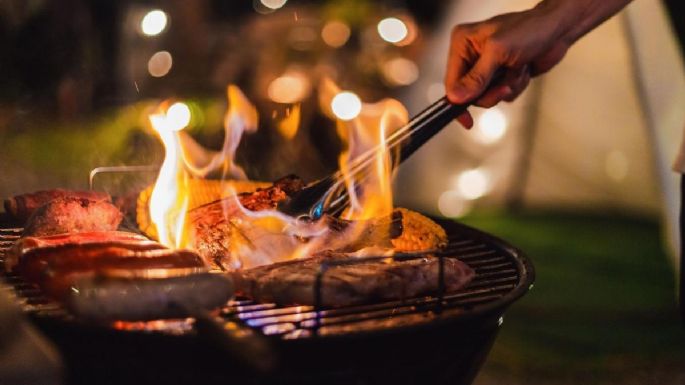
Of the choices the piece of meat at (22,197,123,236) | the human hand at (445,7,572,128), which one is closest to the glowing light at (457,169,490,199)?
the human hand at (445,7,572,128)

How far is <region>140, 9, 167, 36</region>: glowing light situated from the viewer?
10040 mm

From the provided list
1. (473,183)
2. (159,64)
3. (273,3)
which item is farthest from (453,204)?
(273,3)

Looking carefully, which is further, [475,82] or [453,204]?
[453,204]

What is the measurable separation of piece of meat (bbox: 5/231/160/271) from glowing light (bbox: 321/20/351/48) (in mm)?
6866

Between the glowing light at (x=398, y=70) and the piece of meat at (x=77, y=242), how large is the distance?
641 centimetres

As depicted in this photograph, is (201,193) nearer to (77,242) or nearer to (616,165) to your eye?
(77,242)

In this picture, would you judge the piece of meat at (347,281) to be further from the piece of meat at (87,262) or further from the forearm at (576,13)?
the forearm at (576,13)

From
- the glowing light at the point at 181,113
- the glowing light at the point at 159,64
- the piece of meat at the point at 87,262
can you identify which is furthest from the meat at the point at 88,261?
the glowing light at the point at 159,64

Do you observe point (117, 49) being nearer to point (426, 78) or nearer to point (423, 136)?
point (426, 78)

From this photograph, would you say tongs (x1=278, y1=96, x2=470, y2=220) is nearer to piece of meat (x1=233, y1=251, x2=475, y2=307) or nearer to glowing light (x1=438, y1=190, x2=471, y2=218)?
piece of meat (x1=233, y1=251, x2=475, y2=307)

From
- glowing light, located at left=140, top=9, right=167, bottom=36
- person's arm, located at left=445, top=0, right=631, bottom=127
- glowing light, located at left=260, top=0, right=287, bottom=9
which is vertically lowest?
person's arm, located at left=445, top=0, right=631, bottom=127

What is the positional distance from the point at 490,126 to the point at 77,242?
5737 millimetres

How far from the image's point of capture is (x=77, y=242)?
8.65 feet

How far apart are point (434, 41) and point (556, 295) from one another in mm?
2599
